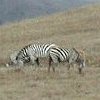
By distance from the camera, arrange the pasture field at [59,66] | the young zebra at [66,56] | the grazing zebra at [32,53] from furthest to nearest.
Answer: the grazing zebra at [32,53]
the young zebra at [66,56]
the pasture field at [59,66]

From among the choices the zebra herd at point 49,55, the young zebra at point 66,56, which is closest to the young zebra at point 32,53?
the zebra herd at point 49,55

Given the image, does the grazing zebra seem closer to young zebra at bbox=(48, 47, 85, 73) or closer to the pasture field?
the pasture field

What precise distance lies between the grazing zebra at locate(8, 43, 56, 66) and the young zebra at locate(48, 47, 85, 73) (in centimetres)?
88

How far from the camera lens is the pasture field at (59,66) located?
63.0 ft

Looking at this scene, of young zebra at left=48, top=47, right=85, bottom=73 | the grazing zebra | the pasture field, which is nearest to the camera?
the pasture field

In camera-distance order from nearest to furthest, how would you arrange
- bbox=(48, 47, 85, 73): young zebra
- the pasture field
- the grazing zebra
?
the pasture field < bbox=(48, 47, 85, 73): young zebra < the grazing zebra

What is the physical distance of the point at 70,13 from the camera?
54.0m

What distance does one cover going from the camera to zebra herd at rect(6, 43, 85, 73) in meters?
24.5

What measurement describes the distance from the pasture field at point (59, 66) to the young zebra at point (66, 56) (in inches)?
17.5

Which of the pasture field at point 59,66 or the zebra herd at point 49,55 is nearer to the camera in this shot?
the pasture field at point 59,66

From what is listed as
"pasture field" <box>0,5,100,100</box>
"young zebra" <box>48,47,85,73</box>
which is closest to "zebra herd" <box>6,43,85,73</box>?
"young zebra" <box>48,47,85,73</box>

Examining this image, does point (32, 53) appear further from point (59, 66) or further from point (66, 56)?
point (66, 56)

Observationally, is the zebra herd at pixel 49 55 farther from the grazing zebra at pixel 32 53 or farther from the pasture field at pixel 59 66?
the pasture field at pixel 59 66

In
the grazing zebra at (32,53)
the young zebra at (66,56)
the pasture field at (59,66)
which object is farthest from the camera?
the grazing zebra at (32,53)
